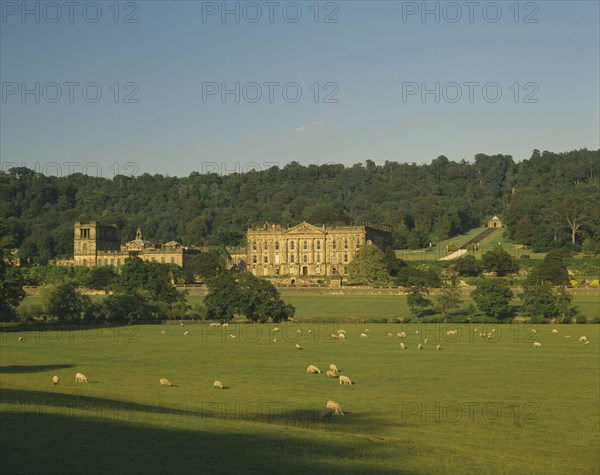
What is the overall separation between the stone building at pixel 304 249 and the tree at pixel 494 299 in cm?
5431

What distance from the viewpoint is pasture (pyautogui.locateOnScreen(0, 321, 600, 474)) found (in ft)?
67.6

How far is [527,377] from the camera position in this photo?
39.7m

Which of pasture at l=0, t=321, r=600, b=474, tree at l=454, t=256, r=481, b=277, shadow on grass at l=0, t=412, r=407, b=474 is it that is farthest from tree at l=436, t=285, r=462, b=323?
shadow on grass at l=0, t=412, r=407, b=474

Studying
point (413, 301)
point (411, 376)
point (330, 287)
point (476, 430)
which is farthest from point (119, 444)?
point (330, 287)

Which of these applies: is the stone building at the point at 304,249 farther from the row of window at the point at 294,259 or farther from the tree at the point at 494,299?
the tree at the point at 494,299

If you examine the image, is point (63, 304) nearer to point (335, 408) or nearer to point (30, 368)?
point (30, 368)

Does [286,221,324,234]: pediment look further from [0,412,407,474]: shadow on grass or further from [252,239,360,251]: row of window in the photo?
[0,412,407,474]: shadow on grass

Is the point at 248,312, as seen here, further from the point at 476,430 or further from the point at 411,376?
the point at 476,430

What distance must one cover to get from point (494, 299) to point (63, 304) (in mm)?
28382

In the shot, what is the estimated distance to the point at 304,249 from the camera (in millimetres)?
128500

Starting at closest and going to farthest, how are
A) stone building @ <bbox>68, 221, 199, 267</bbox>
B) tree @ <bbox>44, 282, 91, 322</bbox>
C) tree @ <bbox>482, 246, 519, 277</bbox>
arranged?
tree @ <bbox>44, 282, 91, 322</bbox> < tree @ <bbox>482, 246, 519, 277</bbox> < stone building @ <bbox>68, 221, 199, 267</bbox>

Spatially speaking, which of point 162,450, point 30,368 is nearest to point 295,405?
point 162,450

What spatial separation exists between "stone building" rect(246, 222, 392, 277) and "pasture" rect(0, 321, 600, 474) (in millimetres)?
68282

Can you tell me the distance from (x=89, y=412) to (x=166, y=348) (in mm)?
26840
